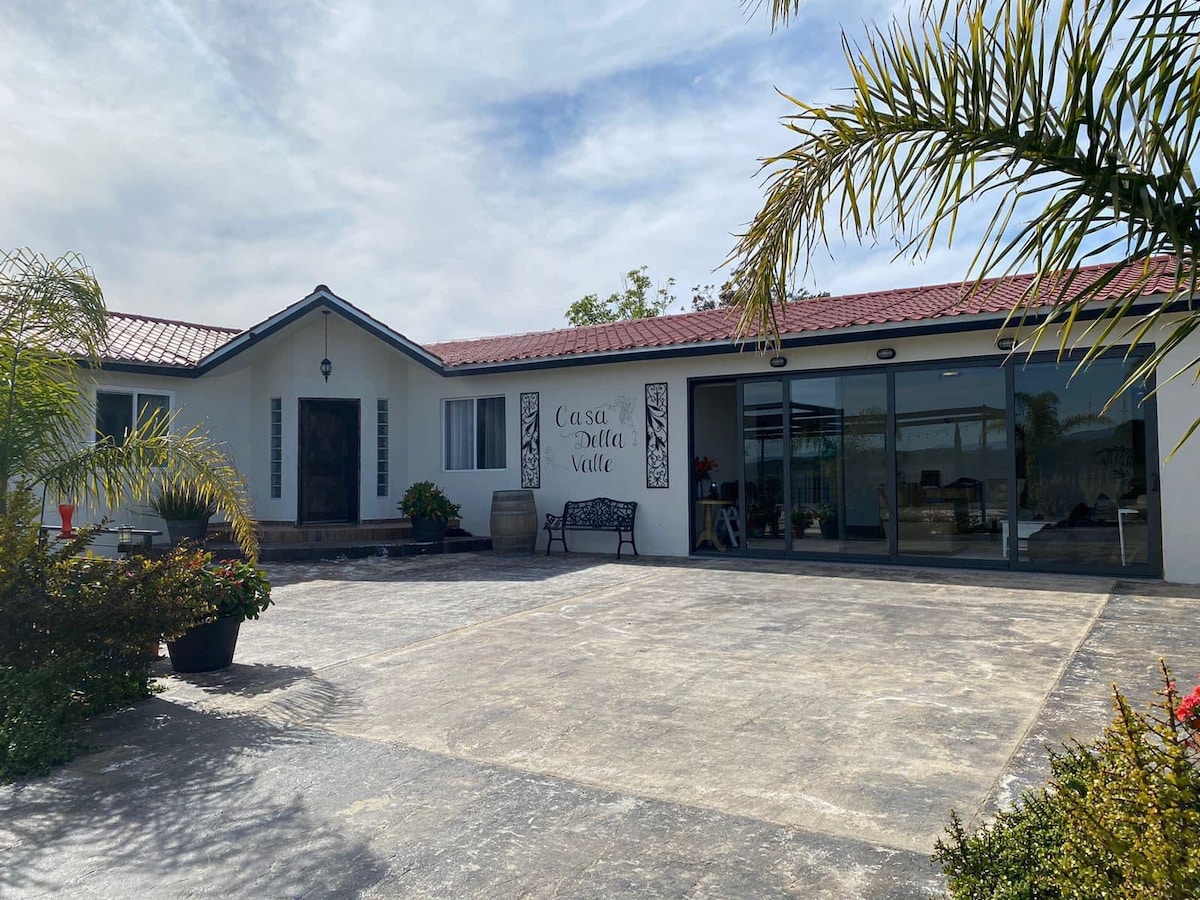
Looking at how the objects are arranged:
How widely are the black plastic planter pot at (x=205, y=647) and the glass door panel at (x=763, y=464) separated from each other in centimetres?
762

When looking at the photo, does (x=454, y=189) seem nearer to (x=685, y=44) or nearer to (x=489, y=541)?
(x=489, y=541)

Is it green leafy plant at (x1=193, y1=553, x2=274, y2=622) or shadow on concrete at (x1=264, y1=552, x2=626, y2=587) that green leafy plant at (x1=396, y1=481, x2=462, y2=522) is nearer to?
shadow on concrete at (x1=264, y1=552, x2=626, y2=587)

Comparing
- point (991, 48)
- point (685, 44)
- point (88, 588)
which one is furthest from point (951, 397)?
point (88, 588)

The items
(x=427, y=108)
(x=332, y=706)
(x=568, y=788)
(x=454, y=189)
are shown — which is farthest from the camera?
(x=454, y=189)

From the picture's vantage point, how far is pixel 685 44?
216 inches

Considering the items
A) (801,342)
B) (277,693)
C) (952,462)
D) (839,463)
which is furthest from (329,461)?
(952,462)

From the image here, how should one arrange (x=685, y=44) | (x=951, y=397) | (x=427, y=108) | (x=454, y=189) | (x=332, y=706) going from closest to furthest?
(x=332, y=706) → (x=685, y=44) → (x=427, y=108) → (x=951, y=397) → (x=454, y=189)

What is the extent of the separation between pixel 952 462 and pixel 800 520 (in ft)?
6.85

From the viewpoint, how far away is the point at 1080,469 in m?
9.77

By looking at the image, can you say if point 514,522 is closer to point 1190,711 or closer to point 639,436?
point 639,436

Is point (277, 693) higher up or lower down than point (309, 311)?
lower down

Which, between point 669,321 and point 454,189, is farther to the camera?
point 669,321

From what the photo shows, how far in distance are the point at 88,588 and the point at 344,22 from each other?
5000mm

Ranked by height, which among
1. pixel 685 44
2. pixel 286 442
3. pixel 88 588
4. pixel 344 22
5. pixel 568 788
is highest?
pixel 344 22
